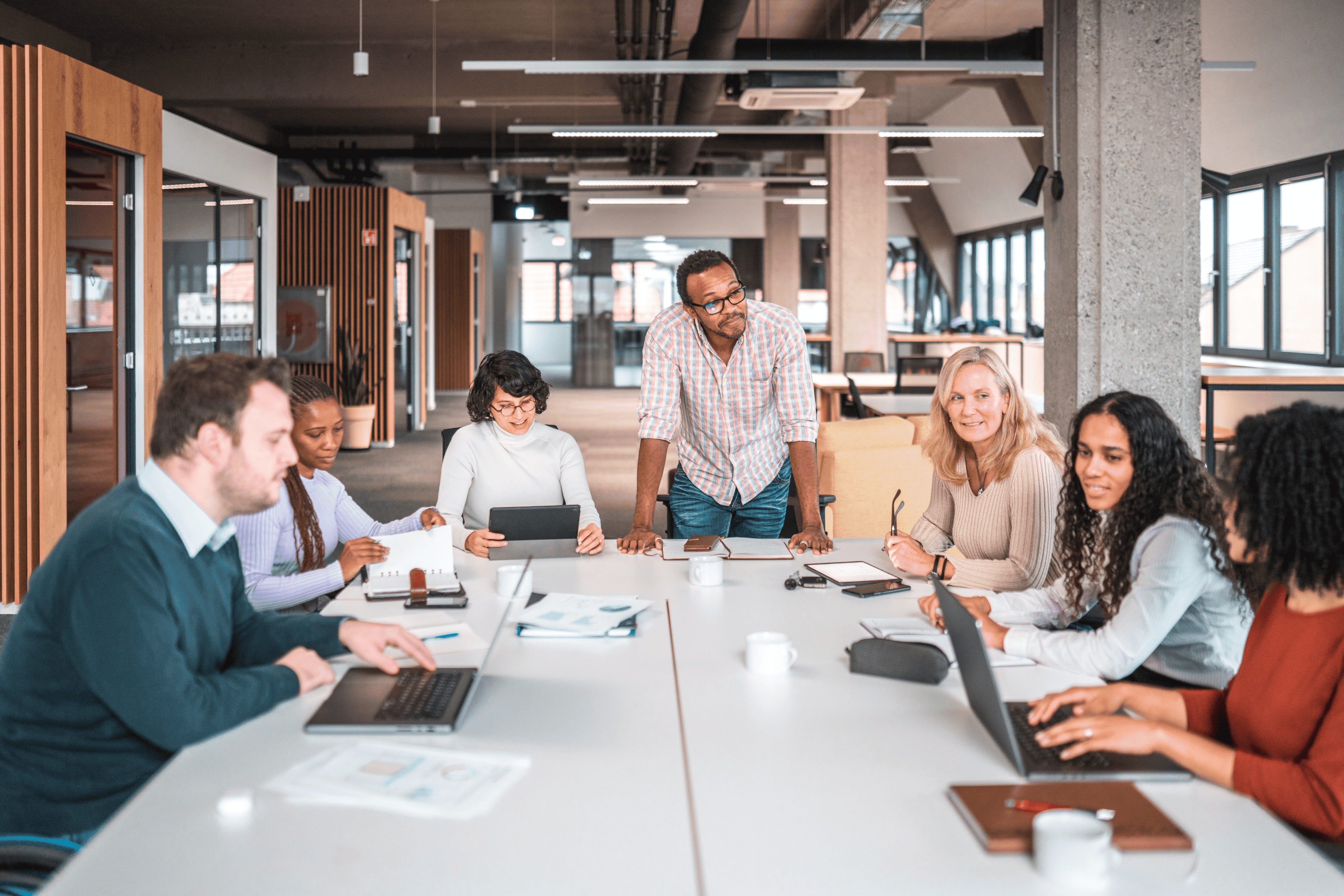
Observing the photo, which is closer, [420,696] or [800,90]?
[420,696]

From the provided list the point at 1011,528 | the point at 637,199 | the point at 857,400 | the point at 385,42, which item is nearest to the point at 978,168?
the point at 637,199

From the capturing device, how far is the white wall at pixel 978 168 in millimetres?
15039

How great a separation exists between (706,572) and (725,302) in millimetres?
1016

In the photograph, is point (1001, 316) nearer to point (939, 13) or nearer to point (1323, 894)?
point (939, 13)

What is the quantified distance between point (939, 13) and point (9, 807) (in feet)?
34.9

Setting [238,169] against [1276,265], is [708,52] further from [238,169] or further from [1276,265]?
[1276,265]

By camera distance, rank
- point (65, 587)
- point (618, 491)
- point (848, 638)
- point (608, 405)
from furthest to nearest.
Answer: point (608, 405) → point (618, 491) → point (848, 638) → point (65, 587)

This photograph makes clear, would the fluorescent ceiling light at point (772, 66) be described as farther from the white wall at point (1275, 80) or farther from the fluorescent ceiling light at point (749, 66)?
the white wall at point (1275, 80)

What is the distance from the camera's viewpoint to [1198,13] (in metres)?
4.86

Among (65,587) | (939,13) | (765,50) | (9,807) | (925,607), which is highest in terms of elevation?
(939,13)

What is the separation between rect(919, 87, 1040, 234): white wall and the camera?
15039 mm

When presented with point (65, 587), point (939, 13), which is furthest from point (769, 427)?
point (939, 13)

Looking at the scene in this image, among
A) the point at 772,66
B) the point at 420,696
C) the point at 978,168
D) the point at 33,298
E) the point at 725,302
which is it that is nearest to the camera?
the point at 420,696

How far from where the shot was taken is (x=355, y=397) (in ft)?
38.1
